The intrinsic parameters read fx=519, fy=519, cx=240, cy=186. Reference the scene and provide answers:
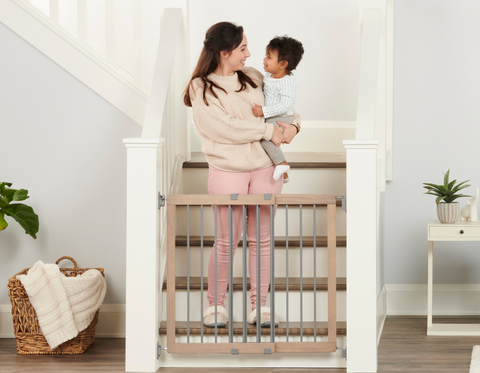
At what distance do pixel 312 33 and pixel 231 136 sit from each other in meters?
1.78

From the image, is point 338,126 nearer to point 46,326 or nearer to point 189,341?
point 189,341

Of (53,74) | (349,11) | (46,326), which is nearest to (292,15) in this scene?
(349,11)

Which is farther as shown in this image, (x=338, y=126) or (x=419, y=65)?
(x=338, y=126)

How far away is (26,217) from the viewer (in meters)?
2.44

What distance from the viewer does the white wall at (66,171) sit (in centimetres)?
261

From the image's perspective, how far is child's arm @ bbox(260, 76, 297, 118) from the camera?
2.06m

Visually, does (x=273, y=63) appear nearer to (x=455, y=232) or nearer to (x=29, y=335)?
(x=455, y=232)

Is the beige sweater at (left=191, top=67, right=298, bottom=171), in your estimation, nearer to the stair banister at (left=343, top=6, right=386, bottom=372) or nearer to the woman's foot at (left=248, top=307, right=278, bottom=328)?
the stair banister at (left=343, top=6, right=386, bottom=372)

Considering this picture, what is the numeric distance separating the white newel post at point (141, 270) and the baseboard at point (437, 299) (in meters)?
1.58

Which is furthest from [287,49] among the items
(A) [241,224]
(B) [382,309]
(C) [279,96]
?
(B) [382,309]

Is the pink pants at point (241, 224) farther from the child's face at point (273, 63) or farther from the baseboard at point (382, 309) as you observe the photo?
the baseboard at point (382, 309)

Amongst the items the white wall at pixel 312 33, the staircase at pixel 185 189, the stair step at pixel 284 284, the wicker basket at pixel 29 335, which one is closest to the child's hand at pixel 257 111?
the staircase at pixel 185 189

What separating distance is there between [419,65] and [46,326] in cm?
243

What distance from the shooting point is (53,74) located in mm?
2604
